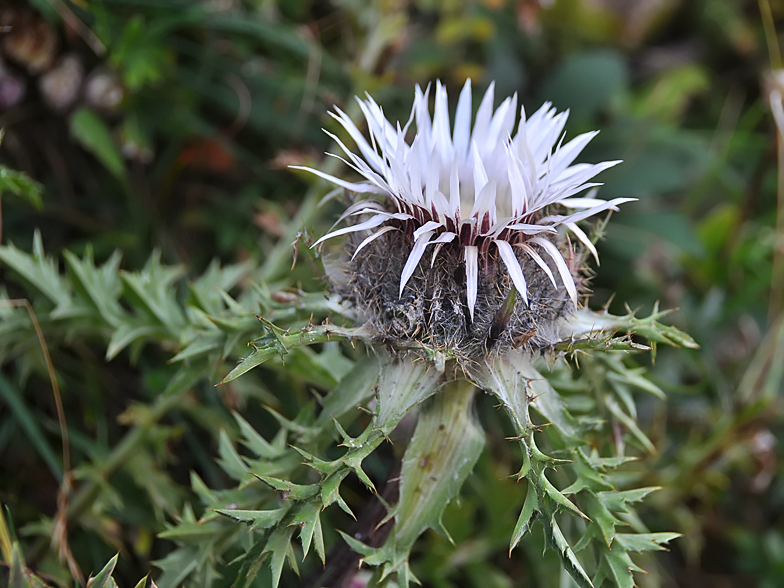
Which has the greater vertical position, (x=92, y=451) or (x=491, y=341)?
(x=491, y=341)

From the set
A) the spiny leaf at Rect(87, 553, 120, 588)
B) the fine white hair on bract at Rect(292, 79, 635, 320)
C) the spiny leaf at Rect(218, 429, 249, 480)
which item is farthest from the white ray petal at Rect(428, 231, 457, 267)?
the spiny leaf at Rect(87, 553, 120, 588)

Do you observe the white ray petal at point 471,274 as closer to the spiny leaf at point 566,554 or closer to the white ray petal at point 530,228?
the white ray petal at point 530,228

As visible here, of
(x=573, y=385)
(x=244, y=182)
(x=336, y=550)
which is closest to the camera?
(x=336, y=550)

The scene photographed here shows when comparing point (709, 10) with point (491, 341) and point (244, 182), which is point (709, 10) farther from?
point (491, 341)

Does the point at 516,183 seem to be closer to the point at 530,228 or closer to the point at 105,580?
the point at 530,228

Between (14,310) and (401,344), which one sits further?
(14,310)

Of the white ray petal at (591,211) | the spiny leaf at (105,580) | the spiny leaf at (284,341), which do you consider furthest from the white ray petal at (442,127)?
the spiny leaf at (105,580)

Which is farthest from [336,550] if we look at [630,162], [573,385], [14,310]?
[630,162]
